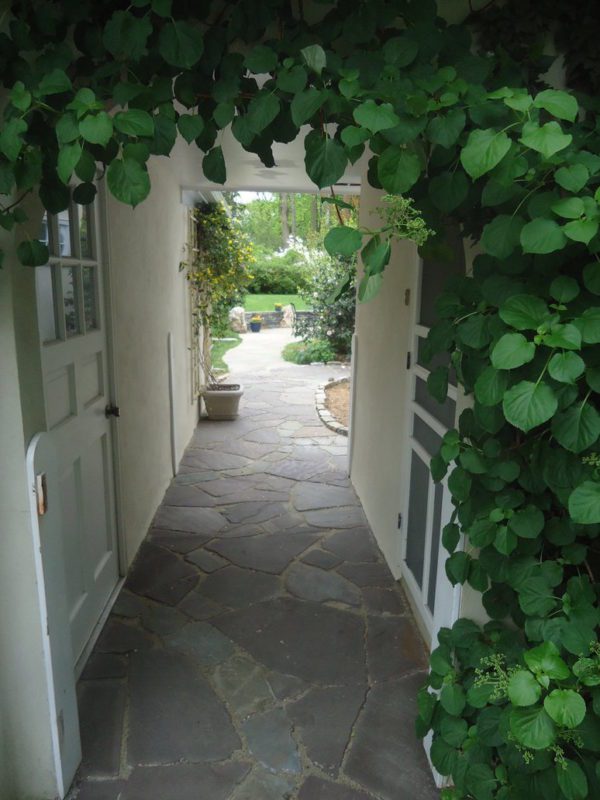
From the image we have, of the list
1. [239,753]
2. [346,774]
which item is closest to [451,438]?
[346,774]

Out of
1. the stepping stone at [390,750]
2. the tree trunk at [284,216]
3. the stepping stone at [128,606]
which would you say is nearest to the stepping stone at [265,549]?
the stepping stone at [128,606]

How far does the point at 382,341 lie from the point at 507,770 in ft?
9.05

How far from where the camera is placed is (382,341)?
4.01m

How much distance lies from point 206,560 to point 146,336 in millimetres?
1625

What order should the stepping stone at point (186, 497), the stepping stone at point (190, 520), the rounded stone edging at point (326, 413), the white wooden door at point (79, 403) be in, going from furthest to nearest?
the rounded stone edging at point (326, 413), the stepping stone at point (186, 497), the stepping stone at point (190, 520), the white wooden door at point (79, 403)

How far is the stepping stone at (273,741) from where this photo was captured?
7.25ft

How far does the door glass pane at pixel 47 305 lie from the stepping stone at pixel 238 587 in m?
1.73

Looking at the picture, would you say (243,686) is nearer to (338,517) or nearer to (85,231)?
(338,517)

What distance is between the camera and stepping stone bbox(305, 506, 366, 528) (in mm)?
4355

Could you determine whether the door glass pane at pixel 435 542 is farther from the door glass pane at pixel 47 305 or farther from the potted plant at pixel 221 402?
the potted plant at pixel 221 402

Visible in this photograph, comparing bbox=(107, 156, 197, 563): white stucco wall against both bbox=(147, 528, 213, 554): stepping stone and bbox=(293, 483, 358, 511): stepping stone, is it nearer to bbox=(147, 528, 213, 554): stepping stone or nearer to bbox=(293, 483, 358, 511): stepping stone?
bbox=(147, 528, 213, 554): stepping stone

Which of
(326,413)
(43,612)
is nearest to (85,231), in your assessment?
(43,612)

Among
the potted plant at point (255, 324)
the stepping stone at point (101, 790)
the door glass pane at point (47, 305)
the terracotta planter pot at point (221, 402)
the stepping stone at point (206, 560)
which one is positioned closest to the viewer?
the stepping stone at point (101, 790)

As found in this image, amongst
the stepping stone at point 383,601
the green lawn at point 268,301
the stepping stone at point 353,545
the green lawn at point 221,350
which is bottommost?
the stepping stone at point 383,601
